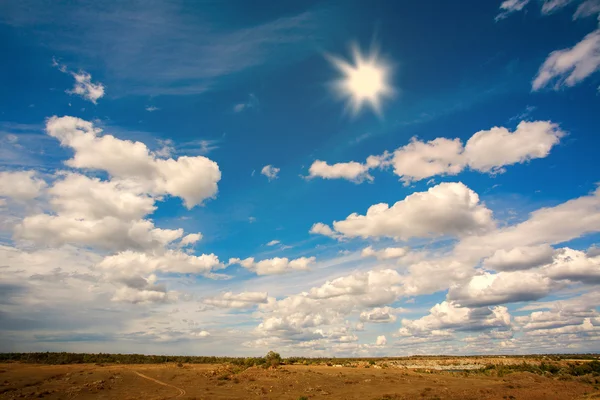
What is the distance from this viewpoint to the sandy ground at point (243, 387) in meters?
45.5

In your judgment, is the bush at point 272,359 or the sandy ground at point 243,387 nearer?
the sandy ground at point 243,387

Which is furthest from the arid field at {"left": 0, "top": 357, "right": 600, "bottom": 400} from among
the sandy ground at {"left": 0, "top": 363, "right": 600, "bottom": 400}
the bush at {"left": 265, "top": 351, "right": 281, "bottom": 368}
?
the bush at {"left": 265, "top": 351, "right": 281, "bottom": 368}

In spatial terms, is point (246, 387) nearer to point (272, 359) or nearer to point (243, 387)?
point (243, 387)

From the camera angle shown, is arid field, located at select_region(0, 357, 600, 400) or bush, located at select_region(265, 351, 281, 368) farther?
bush, located at select_region(265, 351, 281, 368)

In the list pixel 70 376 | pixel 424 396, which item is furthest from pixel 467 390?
pixel 70 376

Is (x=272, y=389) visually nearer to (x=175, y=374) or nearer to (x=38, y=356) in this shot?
(x=175, y=374)

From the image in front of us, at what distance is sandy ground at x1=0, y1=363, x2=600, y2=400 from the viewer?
45469mm

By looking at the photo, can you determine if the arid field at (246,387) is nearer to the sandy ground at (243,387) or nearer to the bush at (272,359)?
the sandy ground at (243,387)

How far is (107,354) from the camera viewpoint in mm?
120000

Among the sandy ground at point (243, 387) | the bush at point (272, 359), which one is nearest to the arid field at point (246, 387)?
the sandy ground at point (243, 387)

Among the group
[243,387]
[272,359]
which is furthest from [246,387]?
[272,359]

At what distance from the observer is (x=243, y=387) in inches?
2046

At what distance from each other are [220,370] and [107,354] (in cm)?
7424

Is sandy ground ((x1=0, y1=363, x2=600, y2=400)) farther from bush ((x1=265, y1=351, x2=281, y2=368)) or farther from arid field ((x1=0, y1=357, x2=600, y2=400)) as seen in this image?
bush ((x1=265, y1=351, x2=281, y2=368))
